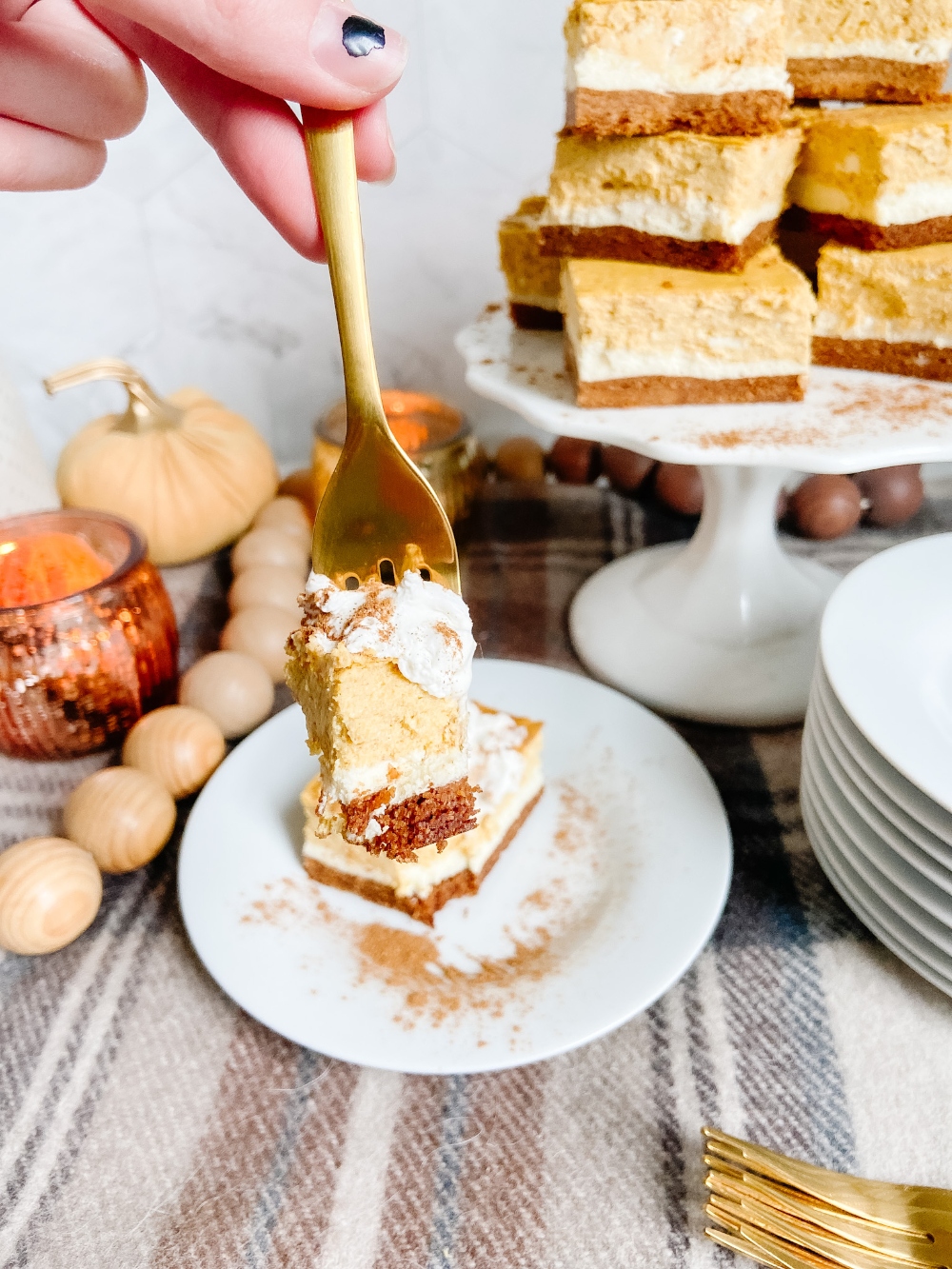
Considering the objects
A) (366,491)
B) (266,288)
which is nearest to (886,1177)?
(366,491)

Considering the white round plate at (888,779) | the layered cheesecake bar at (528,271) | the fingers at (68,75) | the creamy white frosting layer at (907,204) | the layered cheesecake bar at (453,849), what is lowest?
the layered cheesecake bar at (453,849)

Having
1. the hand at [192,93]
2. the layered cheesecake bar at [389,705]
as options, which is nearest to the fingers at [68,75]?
the hand at [192,93]

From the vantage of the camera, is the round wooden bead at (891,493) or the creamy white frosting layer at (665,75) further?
the round wooden bead at (891,493)

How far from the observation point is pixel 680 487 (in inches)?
53.0

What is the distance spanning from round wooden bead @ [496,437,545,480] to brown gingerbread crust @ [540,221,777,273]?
473 millimetres

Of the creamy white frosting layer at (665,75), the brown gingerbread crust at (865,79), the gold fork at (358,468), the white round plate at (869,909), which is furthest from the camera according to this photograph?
the brown gingerbread crust at (865,79)

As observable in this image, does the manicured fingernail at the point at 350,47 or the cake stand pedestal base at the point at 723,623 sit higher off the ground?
the manicured fingernail at the point at 350,47

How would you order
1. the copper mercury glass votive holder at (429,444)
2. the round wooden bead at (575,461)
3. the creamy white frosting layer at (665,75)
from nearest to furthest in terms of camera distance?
1. the creamy white frosting layer at (665,75)
2. the copper mercury glass votive holder at (429,444)
3. the round wooden bead at (575,461)

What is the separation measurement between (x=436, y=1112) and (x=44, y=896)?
357mm

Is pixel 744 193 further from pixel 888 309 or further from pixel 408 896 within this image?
pixel 408 896

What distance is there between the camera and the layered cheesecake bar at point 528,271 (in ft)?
3.63

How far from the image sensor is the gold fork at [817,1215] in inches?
21.1

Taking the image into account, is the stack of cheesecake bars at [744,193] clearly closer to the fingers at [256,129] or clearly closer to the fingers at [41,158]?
the fingers at [256,129]

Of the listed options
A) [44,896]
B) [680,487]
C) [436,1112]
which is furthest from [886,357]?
[44,896]
